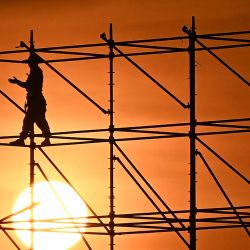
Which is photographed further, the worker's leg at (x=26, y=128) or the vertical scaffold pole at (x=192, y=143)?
the worker's leg at (x=26, y=128)

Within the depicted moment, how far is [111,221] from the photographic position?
109 ft

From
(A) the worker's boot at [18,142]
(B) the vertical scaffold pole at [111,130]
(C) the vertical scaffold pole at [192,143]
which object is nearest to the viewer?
(C) the vertical scaffold pole at [192,143]

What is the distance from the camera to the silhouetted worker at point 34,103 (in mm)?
33406

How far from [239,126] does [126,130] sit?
264 centimetres

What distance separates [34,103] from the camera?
110 feet

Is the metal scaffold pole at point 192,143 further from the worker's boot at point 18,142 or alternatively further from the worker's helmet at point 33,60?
the worker's boot at point 18,142

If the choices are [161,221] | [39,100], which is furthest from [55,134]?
[161,221]

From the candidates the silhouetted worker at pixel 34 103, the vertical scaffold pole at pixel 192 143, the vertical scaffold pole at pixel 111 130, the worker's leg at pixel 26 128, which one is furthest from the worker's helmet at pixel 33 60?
the vertical scaffold pole at pixel 192 143

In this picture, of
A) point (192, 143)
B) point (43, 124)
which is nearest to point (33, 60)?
point (43, 124)

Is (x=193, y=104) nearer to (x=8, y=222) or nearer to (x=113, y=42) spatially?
(x=113, y=42)

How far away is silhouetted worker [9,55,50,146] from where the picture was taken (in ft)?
110

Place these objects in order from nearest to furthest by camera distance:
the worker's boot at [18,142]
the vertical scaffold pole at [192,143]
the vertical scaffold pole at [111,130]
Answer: the vertical scaffold pole at [192,143], the vertical scaffold pole at [111,130], the worker's boot at [18,142]

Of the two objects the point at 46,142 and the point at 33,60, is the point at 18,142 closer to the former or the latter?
the point at 46,142

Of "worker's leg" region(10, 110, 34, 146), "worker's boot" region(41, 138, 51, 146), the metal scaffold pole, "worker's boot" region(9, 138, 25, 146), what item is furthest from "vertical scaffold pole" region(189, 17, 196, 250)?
"worker's boot" region(9, 138, 25, 146)
